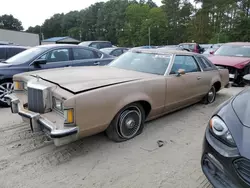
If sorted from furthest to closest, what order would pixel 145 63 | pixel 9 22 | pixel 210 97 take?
pixel 9 22, pixel 210 97, pixel 145 63

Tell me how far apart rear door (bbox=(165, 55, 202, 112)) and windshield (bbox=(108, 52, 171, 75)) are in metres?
0.18

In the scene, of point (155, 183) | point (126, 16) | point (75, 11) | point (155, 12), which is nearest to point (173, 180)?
point (155, 183)

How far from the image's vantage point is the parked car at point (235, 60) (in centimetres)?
727

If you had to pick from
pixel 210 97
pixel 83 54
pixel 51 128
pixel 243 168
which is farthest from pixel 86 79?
pixel 210 97

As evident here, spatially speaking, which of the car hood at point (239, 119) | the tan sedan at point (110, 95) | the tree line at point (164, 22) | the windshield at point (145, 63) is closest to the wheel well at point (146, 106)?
the tan sedan at point (110, 95)

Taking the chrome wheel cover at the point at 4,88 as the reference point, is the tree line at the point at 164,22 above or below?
above

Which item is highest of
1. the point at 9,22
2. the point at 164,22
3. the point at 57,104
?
the point at 9,22

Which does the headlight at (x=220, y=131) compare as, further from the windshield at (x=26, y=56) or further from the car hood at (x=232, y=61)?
the car hood at (x=232, y=61)

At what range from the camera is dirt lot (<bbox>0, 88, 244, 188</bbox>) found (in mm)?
2432

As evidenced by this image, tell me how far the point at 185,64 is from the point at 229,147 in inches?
112

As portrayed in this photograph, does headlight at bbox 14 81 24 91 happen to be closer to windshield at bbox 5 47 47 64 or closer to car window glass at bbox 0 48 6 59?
windshield at bbox 5 47 47 64

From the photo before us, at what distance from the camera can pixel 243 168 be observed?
1.71 m

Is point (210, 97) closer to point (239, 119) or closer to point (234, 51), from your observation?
point (239, 119)

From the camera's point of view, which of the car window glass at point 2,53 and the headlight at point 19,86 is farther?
the car window glass at point 2,53
